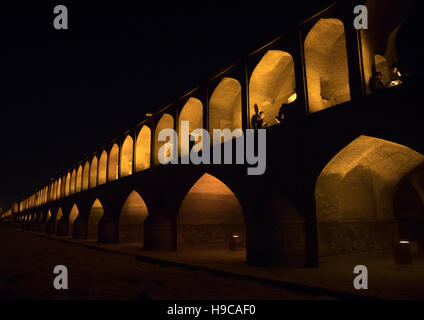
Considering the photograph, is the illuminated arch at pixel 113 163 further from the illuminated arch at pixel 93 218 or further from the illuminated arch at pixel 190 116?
the illuminated arch at pixel 190 116

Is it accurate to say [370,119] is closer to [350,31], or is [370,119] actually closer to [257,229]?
[350,31]

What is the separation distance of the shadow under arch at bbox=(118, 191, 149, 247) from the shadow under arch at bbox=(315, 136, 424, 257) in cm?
1078

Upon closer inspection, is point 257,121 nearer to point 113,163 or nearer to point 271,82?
point 271,82

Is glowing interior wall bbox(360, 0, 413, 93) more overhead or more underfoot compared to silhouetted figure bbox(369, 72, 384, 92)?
more overhead

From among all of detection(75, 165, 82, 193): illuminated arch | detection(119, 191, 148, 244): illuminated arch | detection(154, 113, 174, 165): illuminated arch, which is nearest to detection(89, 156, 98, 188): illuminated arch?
detection(75, 165, 82, 193): illuminated arch

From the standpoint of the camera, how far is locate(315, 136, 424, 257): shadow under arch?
7938 millimetres

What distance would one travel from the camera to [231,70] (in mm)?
11016

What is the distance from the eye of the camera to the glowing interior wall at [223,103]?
11.6 m

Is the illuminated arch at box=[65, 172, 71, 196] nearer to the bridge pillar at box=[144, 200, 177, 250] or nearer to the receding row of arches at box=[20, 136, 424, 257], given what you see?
the bridge pillar at box=[144, 200, 177, 250]

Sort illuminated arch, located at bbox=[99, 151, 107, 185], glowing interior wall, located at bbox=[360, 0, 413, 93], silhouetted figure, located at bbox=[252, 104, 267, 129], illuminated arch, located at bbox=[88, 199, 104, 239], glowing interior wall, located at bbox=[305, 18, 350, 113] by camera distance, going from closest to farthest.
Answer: glowing interior wall, located at bbox=[360, 0, 413, 93] → glowing interior wall, located at bbox=[305, 18, 350, 113] → silhouetted figure, located at bbox=[252, 104, 267, 129] → illuminated arch, located at bbox=[88, 199, 104, 239] → illuminated arch, located at bbox=[99, 151, 107, 185]

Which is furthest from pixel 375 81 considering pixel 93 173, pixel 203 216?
pixel 93 173

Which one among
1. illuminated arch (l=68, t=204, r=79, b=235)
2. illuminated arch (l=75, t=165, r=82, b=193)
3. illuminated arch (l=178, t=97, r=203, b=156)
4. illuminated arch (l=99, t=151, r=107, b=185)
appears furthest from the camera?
illuminated arch (l=75, t=165, r=82, b=193)
